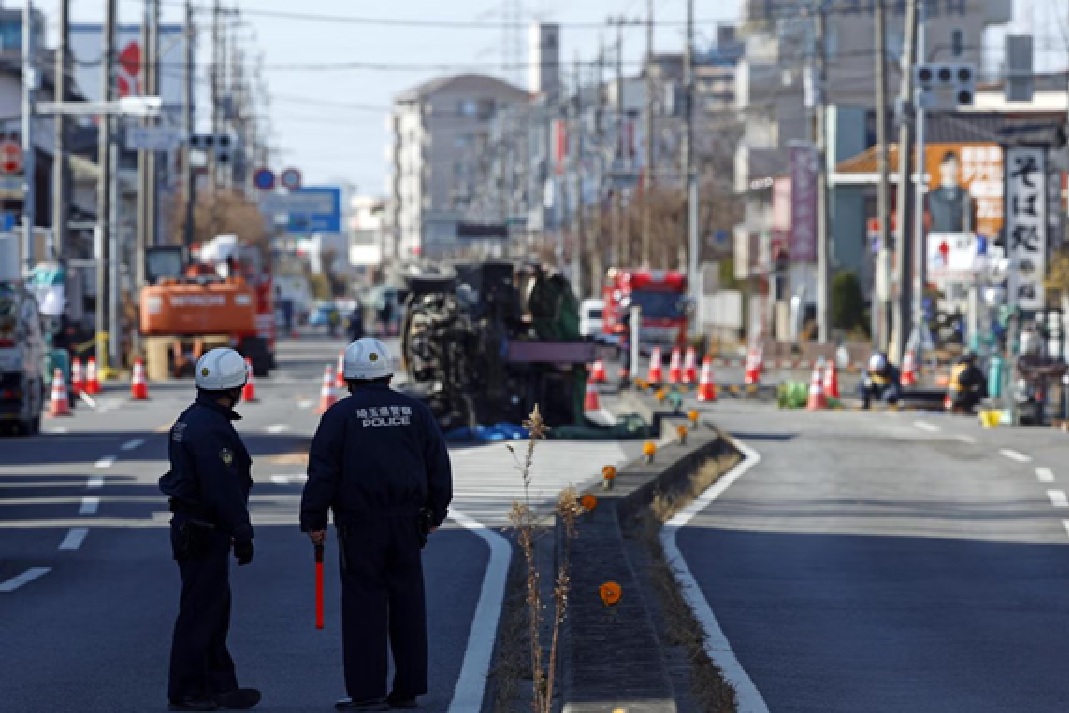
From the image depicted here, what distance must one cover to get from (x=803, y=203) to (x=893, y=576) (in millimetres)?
69467

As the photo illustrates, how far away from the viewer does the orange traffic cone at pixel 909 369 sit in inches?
2092

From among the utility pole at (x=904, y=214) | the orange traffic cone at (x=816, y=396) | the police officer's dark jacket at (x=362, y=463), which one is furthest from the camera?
the utility pole at (x=904, y=214)

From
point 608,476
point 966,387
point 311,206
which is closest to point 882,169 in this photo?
point 966,387

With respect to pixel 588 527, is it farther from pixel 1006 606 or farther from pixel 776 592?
pixel 1006 606

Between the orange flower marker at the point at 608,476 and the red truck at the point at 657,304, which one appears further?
the red truck at the point at 657,304

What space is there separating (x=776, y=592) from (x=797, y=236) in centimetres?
7215

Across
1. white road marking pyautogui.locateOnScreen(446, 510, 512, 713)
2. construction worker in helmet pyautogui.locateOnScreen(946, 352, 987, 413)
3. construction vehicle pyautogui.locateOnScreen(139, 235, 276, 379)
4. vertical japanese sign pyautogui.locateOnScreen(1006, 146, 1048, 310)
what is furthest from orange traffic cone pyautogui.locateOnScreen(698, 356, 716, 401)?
white road marking pyautogui.locateOnScreen(446, 510, 512, 713)

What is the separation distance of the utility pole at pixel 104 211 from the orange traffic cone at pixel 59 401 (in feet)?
50.8

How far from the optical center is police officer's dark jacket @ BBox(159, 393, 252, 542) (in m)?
10.3

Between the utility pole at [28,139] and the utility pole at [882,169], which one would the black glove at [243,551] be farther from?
the utility pole at [882,169]

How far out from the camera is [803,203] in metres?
85.2

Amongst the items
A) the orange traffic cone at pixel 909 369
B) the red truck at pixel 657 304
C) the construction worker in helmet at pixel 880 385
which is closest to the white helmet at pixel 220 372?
the construction worker in helmet at pixel 880 385

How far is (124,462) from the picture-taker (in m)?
28.0

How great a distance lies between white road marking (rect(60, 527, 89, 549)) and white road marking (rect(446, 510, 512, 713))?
312 cm
